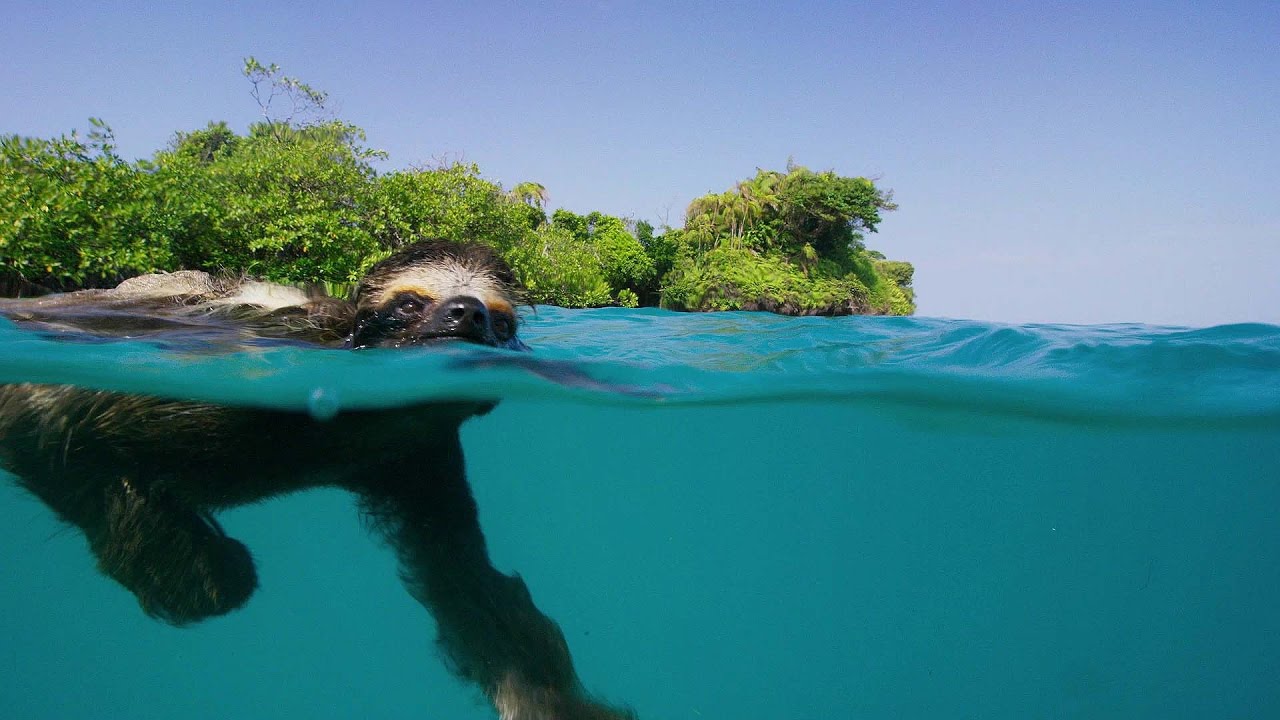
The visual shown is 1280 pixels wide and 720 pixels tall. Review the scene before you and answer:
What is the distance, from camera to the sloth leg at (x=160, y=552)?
133 inches

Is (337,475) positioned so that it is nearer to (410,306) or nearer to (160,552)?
(160,552)

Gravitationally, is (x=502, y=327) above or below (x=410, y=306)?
below

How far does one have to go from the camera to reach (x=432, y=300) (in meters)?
3.92

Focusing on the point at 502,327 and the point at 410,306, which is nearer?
the point at 410,306

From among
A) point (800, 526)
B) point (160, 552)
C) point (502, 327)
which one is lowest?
point (800, 526)

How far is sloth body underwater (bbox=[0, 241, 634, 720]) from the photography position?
3.31 meters

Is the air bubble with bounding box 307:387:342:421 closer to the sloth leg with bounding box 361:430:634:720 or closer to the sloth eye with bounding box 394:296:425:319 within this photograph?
the sloth eye with bounding box 394:296:425:319

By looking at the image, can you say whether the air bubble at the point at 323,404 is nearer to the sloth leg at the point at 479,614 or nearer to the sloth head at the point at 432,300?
the sloth head at the point at 432,300

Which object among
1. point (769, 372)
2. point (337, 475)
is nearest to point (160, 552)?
point (337, 475)

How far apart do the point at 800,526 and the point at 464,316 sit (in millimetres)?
10542

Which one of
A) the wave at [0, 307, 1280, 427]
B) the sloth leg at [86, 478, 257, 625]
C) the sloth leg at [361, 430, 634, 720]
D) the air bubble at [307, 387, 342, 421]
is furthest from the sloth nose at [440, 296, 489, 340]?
the sloth leg at [86, 478, 257, 625]

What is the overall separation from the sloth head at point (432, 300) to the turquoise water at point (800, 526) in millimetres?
202

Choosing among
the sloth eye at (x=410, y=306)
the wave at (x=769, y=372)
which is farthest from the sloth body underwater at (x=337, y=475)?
the wave at (x=769, y=372)

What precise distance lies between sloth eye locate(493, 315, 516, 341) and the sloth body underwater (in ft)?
0.07
